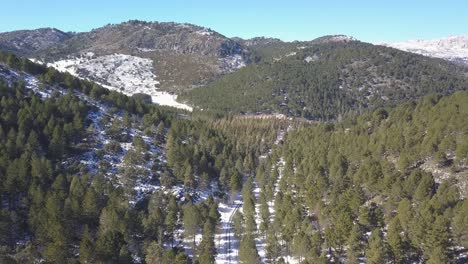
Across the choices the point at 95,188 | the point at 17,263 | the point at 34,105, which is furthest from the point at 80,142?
the point at 17,263

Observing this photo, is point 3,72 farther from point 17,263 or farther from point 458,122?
point 458,122

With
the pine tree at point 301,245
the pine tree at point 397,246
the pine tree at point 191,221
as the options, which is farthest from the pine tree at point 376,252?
the pine tree at point 191,221

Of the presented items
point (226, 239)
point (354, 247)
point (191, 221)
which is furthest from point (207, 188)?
point (354, 247)

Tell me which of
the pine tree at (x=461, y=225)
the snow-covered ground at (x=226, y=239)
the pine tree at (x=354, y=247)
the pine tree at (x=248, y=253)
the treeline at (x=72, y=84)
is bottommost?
the snow-covered ground at (x=226, y=239)

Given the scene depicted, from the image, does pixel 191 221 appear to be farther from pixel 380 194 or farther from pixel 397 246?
pixel 380 194

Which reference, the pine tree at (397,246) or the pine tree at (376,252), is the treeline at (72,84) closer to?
the pine tree at (376,252)

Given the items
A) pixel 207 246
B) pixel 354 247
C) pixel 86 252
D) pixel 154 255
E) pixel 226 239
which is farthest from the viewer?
pixel 226 239

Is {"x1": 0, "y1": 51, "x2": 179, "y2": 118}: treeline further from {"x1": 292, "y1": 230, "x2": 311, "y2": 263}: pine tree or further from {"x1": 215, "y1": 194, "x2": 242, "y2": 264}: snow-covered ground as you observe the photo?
{"x1": 292, "y1": 230, "x2": 311, "y2": 263}: pine tree

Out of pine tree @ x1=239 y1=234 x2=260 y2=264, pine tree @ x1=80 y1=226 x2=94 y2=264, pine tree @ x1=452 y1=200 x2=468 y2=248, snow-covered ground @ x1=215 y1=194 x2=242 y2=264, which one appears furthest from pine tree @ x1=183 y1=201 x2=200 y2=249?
pine tree @ x1=452 y1=200 x2=468 y2=248
